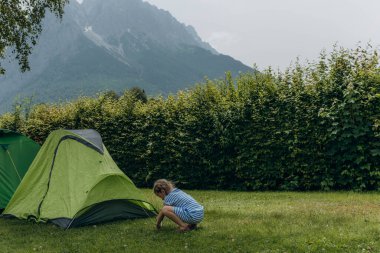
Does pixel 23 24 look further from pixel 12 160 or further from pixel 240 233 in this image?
pixel 240 233

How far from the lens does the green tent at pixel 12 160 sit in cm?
1266

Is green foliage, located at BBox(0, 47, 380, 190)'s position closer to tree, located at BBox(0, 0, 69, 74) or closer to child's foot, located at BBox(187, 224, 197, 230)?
tree, located at BBox(0, 0, 69, 74)

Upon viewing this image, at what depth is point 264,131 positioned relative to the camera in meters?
15.4

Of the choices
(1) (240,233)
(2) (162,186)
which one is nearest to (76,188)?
(2) (162,186)

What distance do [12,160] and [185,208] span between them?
269 inches

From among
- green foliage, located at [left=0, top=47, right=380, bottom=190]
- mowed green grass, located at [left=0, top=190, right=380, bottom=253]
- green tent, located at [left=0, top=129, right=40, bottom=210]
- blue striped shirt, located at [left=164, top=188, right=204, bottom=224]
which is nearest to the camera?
mowed green grass, located at [left=0, top=190, right=380, bottom=253]

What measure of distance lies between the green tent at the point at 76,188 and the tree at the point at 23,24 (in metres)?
5.14

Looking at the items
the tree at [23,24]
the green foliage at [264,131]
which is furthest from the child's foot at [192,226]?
the tree at [23,24]

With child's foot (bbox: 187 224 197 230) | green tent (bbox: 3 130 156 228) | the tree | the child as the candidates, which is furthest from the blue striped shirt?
the tree

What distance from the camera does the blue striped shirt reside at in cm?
869

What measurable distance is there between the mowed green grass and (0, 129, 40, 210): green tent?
1461 mm

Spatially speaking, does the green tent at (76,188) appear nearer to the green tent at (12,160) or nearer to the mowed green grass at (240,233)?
the mowed green grass at (240,233)

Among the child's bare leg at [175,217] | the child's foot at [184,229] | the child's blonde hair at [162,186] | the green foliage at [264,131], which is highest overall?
the green foliage at [264,131]

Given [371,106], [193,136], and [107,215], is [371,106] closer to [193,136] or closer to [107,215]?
[193,136]
